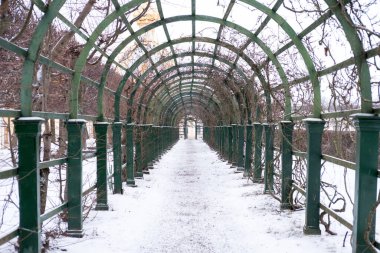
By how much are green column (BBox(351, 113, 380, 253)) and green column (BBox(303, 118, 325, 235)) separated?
5.70ft

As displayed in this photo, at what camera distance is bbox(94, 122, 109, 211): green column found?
7.75 m

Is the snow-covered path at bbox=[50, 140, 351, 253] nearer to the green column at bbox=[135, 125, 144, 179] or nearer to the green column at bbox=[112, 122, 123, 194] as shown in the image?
the green column at bbox=[112, 122, 123, 194]

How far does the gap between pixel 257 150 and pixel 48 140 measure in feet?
22.1

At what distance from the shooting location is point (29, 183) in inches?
172

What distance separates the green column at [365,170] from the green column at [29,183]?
3.28 m

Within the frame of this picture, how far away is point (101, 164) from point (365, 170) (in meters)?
4.95

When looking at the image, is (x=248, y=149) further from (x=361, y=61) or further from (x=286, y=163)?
(x=361, y=61)

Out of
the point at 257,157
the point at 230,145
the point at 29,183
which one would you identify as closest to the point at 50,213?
the point at 29,183

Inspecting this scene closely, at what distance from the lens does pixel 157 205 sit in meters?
8.84

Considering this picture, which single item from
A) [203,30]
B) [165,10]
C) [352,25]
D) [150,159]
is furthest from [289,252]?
[150,159]

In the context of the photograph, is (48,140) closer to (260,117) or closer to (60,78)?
(60,78)

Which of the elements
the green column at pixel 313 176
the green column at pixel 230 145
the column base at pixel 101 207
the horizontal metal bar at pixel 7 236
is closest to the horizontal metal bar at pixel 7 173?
the horizontal metal bar at pixel 7 236

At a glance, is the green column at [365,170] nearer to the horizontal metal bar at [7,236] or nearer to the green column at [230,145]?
the horizontal metal bar at [7,236]

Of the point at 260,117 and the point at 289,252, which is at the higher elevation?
the point at 260,117
